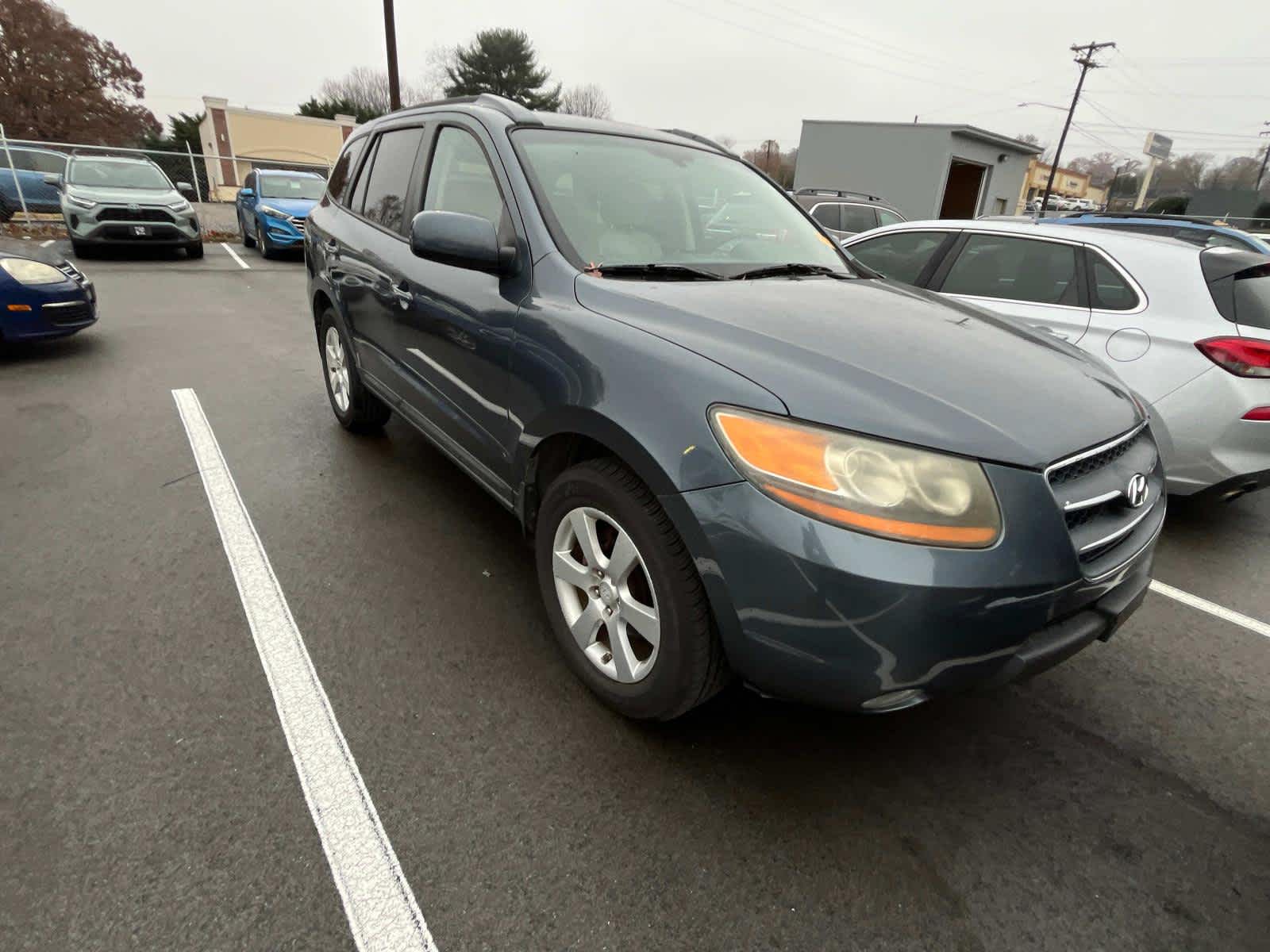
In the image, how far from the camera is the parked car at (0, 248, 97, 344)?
519cm

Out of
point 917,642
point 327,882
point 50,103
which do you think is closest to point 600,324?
point 917,642

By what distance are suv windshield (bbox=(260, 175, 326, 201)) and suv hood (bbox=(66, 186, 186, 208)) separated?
1.45m

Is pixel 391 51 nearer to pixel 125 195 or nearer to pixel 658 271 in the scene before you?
pixel 125 195

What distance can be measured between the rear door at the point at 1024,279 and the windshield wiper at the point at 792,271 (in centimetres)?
162

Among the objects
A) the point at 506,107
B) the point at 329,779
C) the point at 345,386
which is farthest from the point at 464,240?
the point at 345,386

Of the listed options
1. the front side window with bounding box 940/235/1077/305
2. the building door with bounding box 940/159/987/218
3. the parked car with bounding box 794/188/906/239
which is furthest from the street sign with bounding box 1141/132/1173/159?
the front side window with bounding box 940/235/1077/305

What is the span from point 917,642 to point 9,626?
2887mm

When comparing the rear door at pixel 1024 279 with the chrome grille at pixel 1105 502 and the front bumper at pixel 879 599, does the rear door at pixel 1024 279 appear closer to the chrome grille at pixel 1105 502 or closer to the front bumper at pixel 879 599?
the chrome grille at pixel 1105 502

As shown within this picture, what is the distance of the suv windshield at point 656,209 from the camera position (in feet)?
7.94

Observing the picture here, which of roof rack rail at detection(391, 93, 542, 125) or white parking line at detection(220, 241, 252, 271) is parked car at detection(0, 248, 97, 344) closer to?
roof rack rail at detection(391, 93, 542, 125)

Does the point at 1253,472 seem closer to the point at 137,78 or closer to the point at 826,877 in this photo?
the point at 826,877

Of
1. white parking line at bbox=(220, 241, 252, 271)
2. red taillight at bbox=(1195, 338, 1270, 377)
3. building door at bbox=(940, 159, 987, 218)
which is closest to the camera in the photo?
red taillight at bbox=(1195, 338, 1270, 377)

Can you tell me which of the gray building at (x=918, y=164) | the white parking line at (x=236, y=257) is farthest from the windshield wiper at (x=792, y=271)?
the gray building at (x=918, y=164)

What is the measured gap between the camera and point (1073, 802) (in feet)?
6.42
